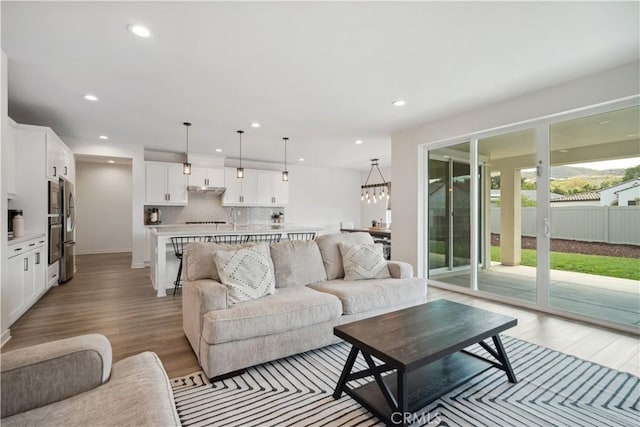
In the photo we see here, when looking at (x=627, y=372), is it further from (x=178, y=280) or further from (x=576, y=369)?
(x=178, y=280)

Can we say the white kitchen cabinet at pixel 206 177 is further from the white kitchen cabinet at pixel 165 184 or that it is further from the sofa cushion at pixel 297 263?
the sofa cushion at pixel 297 263

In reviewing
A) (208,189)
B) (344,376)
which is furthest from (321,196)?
(344,376)

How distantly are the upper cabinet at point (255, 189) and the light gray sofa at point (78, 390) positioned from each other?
6.45m

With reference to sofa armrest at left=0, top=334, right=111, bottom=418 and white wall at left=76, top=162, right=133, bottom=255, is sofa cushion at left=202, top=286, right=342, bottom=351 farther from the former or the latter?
white wall at left=76, top=162, right=133, bottom=255

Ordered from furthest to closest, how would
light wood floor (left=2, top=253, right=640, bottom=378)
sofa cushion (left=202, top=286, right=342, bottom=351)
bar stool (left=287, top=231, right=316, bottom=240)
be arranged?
bar stool (left=287, top=231, right=316, bottom=240) < light wood floor (left=2, top=253, right=640, bottom=378) < sofa cushion (left=202, top=286, right=342, bottom=351)

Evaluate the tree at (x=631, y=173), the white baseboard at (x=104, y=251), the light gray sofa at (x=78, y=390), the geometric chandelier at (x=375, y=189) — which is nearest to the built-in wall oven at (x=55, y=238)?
the white baseboard at (x=104, y=251)

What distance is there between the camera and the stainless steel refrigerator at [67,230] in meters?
4.76

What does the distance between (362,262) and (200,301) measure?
1.68 meters

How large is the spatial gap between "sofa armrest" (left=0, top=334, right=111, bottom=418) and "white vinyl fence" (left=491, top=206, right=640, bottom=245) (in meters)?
4.36

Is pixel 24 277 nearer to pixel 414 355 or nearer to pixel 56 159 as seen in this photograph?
pixel 56 159

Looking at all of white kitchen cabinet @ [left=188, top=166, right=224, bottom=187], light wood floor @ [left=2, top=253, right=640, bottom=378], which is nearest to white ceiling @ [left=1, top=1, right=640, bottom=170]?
white kitchen cabinet @ [left=188, top=166, right=224, bottom=187]

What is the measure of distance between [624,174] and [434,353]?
10.8 ft

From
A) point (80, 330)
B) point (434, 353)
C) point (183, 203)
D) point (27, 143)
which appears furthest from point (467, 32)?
point (183, 203)

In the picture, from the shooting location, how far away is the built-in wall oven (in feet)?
14.0
